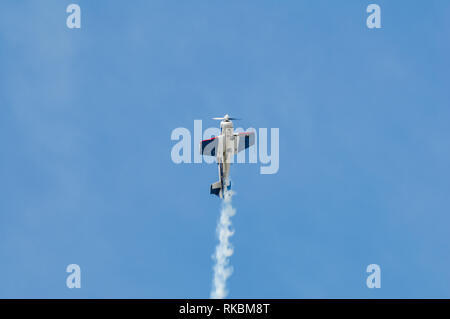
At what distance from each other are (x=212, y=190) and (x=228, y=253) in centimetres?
1100

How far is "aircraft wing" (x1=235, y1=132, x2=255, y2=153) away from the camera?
141 metres

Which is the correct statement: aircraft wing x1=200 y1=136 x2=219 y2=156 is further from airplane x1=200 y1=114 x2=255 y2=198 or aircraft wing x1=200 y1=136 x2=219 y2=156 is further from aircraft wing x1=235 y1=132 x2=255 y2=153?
aircraft wing x1=235 y1=132 x2=255 y2=153

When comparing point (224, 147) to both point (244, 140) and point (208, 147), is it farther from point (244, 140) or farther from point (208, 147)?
point (244, 140)

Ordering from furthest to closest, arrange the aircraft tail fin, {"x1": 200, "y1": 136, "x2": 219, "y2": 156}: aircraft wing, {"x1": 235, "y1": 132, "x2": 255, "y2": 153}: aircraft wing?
the aircraft tail fin
{"x1": 235, "y1": 132, "x2": 255, "y2": 153}: aircraft wing
{"x1": 200, "y1": 136, "x2": 219, "y2": 156}: aircraft wing

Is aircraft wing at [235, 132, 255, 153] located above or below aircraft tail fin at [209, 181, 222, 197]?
above

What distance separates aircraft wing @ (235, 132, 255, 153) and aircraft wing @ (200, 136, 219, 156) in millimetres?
3810


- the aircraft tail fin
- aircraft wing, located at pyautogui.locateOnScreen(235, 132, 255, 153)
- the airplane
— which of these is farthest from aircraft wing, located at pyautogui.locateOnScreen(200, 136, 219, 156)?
the aircraft tail fin

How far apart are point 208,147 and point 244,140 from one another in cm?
636

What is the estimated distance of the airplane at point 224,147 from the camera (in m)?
138

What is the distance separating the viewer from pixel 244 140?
467 ft
